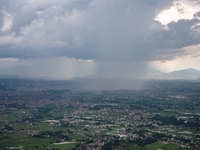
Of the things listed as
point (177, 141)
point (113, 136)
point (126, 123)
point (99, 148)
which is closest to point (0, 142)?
point (99, 148)

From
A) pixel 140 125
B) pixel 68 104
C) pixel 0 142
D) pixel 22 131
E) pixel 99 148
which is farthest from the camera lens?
pixel 68 104

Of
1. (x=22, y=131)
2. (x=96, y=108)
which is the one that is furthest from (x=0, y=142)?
(x=96, y=108)

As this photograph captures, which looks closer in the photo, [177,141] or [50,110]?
[177,141]

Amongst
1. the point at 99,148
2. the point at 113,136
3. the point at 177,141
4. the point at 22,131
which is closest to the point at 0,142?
the point at 22,131

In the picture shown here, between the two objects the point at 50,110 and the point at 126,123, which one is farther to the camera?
the point at 50,110

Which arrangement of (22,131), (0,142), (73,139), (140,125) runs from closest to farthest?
1. (0,142)
2. (73,139)
3. (22,131)
4. (140,125)

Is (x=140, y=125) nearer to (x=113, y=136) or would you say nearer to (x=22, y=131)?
(x=113, y=136)

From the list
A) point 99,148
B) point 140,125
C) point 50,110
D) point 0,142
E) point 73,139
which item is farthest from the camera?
point 50,110

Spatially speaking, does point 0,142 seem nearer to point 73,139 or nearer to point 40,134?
point 40,134

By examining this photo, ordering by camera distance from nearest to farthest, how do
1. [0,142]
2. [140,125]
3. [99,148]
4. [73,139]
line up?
[99,148] < [0,142] < [73,139] < [140,125]
